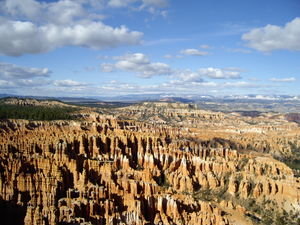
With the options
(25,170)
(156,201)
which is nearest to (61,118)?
(25,170)

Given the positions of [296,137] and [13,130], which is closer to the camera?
[13,130]

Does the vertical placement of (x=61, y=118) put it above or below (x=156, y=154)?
above

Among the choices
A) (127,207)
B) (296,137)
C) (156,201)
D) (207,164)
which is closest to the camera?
(127,207)

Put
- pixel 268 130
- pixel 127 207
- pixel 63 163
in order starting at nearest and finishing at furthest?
pixel 127 207, pixel 63 163, pixel 268 130

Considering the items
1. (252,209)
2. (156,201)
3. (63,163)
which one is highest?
(63,163)

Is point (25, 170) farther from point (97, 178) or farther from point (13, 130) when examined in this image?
point (13, 130)

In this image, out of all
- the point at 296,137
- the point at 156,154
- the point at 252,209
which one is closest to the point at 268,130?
the point at 296,137
